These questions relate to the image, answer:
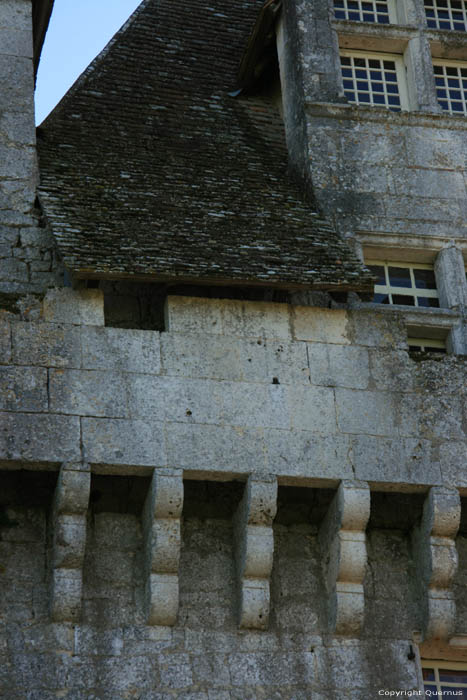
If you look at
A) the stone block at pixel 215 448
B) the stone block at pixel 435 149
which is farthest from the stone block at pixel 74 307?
the stone block at pixel 435 149

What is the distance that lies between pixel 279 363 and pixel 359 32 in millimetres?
4205

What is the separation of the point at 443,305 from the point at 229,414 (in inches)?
99.5

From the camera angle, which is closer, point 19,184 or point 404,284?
point 19,184

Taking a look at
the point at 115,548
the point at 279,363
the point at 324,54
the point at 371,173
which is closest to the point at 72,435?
the point at 115,548

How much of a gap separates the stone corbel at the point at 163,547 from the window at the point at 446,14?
20.2 feet

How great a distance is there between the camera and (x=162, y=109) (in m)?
13.3

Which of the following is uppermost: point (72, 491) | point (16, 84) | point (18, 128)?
point (16, 84)

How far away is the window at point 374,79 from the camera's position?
13.2 metres

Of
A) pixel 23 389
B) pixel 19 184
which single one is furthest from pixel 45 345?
pixel 19 184

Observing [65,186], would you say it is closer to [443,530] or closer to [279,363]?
[279,363]

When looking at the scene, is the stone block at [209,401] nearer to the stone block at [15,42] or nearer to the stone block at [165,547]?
A: the stone block at [165,547]

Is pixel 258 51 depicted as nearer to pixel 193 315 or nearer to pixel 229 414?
pixel 193 315

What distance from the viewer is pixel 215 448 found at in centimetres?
1025

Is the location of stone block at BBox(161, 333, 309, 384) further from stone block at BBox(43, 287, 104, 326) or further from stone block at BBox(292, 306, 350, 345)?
stone block at BBox(43, 287, 104, 326)
